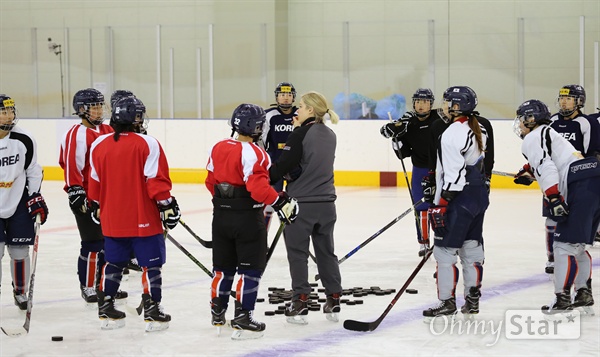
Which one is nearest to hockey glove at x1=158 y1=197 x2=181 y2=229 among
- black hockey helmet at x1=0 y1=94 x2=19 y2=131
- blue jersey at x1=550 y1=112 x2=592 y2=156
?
black hockey helmet at x1=0 y1=94 x2=19 y2=131

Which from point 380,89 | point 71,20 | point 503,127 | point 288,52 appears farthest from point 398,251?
point 71,20

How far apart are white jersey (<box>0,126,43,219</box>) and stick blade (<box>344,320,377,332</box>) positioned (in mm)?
1830

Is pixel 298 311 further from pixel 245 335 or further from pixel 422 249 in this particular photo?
pixel 422 249

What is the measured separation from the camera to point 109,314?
484 centimetres

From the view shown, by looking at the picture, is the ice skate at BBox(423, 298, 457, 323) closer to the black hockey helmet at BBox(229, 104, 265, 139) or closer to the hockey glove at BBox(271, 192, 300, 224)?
the hockey glove at BBox(271, 192, 300, 224)

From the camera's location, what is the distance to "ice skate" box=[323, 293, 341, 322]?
5.05 meters

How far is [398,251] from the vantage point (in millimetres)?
7523

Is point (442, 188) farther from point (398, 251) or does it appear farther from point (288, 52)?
point (288, 52)

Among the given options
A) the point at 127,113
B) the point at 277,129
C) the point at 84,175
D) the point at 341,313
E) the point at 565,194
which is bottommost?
the point at 341,313

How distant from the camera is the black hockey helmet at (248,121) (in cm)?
460

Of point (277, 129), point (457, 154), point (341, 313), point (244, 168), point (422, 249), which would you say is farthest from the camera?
point (422, 249)

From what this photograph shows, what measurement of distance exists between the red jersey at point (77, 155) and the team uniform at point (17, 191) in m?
0.17

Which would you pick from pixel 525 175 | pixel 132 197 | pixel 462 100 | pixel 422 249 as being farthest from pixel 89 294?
pixel 422 249

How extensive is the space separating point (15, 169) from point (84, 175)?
0.38 meters
